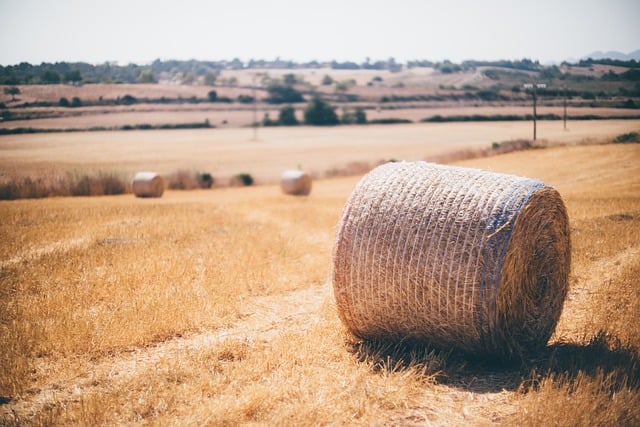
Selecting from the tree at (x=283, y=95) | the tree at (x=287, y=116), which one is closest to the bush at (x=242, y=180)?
the tree at (x=287, y=116)

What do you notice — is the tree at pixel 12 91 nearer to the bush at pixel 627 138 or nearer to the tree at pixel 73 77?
the tree at pixel 73 77

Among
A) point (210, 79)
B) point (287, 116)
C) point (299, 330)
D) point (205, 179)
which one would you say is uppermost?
point (210, 79)

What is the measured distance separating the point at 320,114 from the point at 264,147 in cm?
1130

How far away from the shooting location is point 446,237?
19.3 ft

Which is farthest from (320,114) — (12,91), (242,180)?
(12,91)

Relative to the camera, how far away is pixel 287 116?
5759 cm

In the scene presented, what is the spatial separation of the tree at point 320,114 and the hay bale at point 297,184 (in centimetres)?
3191

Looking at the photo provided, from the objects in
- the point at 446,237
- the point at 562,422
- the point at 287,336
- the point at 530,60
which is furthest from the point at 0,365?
the point at 530,60

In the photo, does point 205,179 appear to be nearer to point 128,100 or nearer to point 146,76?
point 128,100

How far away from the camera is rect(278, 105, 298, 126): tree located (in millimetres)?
57500

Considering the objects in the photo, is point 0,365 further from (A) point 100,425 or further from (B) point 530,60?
(B) point 530,60

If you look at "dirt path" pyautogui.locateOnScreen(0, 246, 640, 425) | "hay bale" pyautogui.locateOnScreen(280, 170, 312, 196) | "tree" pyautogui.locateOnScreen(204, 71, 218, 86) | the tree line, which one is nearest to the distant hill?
the tree line

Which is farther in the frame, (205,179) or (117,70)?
(205,179)

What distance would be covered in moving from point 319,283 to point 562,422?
19.5 ft
